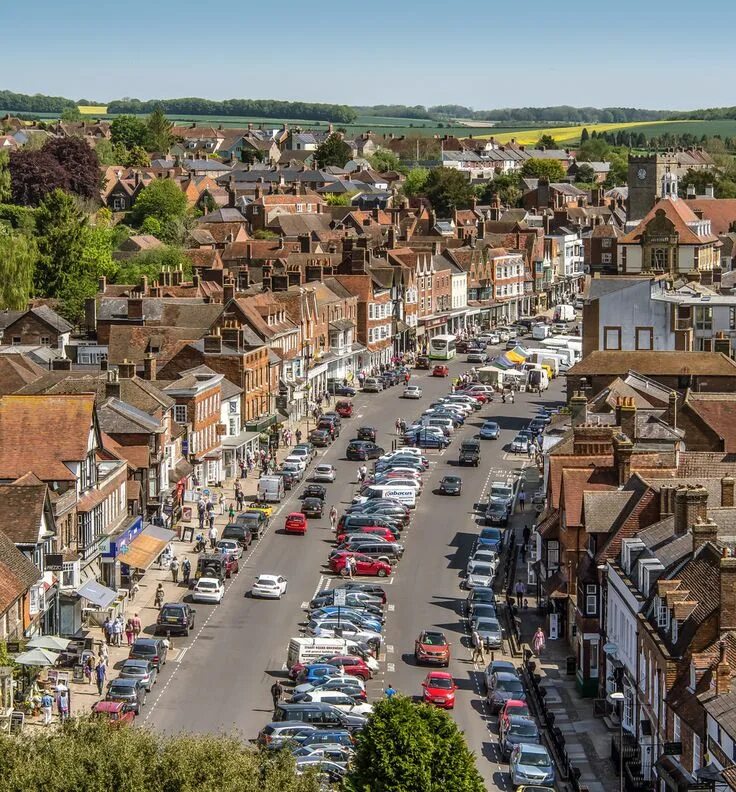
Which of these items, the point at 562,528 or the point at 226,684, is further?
the point at 562,528

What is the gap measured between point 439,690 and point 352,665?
3.70 m

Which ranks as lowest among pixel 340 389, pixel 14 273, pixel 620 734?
pixel 340 389

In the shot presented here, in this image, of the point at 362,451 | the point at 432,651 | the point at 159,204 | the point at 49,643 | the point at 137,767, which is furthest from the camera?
the point at 159,204

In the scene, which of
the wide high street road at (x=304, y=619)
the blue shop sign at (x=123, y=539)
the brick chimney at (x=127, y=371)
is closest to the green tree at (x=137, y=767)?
the wide high street road at (x=304, y=619)

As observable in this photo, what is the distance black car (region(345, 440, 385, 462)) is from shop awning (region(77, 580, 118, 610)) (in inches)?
1358

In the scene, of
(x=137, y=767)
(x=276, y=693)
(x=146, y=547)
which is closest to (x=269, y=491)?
(x=146, y=547)

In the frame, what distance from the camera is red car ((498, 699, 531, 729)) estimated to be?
5322 centimetres

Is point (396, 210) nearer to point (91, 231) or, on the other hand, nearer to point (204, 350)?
point (91, 231)

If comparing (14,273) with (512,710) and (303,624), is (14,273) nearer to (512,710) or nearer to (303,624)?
(303,624)

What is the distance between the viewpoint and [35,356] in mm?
96875

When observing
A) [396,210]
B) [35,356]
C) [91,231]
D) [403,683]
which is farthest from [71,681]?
[396,210]

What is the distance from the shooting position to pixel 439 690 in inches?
2191

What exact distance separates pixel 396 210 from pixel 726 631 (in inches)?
6010

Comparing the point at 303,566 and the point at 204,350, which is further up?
the point at 204,350
